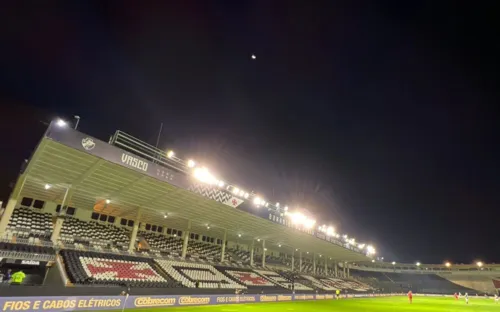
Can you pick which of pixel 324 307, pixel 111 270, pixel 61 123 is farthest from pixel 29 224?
pixel 324 307

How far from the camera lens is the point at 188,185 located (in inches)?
977

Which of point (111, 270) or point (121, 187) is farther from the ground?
point (121, 187)

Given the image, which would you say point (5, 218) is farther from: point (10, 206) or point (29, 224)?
point (29, 224)

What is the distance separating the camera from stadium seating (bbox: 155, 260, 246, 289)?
29172 millimetres

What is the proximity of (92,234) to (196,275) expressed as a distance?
41.7 feet

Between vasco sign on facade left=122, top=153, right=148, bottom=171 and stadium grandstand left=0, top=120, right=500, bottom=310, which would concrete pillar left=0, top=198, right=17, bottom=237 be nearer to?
stadium grandstand left=0, top=120, right=500, bottom=310

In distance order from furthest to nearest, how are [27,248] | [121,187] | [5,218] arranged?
[121,187], [5,218], [27,248]

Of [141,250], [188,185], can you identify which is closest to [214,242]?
[141,250]

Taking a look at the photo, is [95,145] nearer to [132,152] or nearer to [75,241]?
[132,152]

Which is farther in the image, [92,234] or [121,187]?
[92,234]

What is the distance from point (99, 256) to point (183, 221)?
12.2m

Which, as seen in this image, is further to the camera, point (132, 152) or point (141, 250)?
point (141, 250)

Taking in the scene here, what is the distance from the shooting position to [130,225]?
37531mm

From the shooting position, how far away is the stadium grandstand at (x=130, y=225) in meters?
20.6
